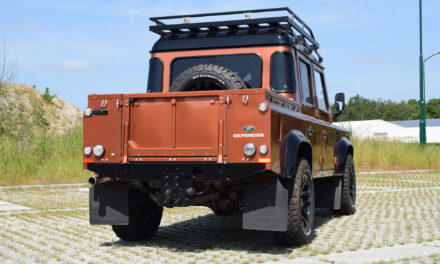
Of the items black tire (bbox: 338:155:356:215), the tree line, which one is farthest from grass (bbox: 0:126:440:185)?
the tree line

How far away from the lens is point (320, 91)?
9.16 m

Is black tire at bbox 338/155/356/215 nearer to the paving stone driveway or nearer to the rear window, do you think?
the paving stone driveway

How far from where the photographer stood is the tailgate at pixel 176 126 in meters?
5.89

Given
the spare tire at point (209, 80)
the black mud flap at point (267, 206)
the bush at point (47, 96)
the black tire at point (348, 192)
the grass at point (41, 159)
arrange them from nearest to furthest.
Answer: the black mud flap at point (267, 206) → the spare tire at point (209, 80) → the black tire at point (348, 192) → the grass at point (41, 159) → the bush at point (47, 96)

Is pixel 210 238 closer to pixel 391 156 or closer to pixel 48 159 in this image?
pixel 48 159

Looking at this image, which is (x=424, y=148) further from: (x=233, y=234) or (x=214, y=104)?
(x=214, y=104)

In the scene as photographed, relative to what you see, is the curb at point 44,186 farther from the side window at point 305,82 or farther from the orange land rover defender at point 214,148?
the side window at point 305,82

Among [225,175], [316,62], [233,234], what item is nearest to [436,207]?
[316,62]

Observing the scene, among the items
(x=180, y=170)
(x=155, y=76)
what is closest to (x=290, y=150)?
(x=180, y=170)

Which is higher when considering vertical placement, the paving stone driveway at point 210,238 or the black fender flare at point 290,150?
the black fender flare at point 290,150

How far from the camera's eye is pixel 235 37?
7762mm

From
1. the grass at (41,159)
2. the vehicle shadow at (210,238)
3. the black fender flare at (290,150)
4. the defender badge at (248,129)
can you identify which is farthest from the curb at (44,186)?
the defender badge at (248,129)

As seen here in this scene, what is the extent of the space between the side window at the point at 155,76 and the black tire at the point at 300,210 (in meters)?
2.46

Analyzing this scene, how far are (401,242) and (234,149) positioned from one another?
256cm
